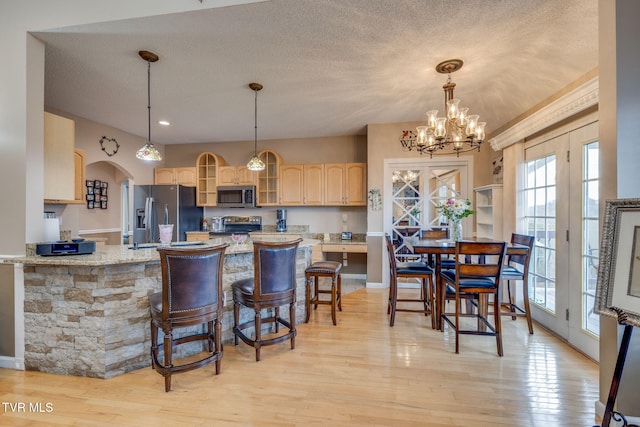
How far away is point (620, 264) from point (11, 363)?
419 centimetres

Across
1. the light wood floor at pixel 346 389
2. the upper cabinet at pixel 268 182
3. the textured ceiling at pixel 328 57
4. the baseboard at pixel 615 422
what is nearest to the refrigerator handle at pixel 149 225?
the textured ceiling at pixel 328 57

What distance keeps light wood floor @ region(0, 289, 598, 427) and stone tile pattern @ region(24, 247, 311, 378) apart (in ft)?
0.34

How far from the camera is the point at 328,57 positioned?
106 inches

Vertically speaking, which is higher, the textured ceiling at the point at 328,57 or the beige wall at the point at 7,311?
the textured ceiling at the point at 328,57

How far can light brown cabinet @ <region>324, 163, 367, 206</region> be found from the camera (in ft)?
16.9

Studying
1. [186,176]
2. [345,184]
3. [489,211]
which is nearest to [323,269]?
[345,184]

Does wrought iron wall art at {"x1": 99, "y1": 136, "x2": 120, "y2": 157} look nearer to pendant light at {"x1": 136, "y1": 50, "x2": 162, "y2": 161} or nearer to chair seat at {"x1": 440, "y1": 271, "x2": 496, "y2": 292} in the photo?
pendant light at {"x1": 136, "y1": 50, "x2": 162, "y2": 161}

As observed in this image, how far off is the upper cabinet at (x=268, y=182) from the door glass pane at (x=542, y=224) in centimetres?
400

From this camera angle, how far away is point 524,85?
10.2 ft

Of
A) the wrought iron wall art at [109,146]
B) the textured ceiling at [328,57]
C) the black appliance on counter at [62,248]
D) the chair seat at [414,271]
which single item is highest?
the textured ceiling at [328,57]

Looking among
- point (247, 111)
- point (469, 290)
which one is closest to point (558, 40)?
point (469, 290)

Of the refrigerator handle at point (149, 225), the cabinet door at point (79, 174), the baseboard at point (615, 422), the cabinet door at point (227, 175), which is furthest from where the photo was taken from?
the cabinet door at point (227, 175)

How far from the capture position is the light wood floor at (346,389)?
175 cm

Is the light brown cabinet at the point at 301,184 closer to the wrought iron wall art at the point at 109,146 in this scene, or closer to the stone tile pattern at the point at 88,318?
the wrought iron wall art at the point at 109,146
